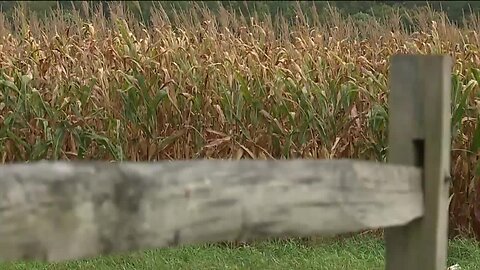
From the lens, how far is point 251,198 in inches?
72.6

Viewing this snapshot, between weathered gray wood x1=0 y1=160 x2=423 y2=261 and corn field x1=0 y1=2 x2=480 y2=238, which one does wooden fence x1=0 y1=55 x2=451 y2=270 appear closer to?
weathered gray wood x1=0 y1=160 x2=423 y2=261

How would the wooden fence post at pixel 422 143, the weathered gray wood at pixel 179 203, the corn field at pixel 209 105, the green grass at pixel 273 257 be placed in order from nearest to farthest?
the weathered gray wood at pixel 179 203, the wooden fence post at pixel 422 143, the green grass at pixel 273 257, the corn field at pixel 209 105

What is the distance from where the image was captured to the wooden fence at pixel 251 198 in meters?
1.57

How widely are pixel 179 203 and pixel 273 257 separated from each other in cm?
315

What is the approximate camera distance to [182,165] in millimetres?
1753

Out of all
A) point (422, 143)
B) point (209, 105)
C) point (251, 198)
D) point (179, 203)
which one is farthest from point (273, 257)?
point (179, 203)

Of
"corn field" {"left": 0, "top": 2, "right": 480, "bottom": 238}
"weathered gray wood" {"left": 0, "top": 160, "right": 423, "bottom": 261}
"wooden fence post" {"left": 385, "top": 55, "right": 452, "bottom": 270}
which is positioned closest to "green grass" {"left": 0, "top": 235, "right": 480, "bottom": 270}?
"corn field" {"left": 0, "top": 2, "right": 480, "bottom": 238}

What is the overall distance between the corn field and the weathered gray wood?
3.33m

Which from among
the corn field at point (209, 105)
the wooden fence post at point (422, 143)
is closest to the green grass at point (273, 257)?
the corn field at point (209, 105)

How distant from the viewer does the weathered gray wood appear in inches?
61.2

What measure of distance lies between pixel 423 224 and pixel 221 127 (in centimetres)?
347

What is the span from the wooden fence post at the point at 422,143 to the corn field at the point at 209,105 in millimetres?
3010

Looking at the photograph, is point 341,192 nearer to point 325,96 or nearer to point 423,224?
point 423,224

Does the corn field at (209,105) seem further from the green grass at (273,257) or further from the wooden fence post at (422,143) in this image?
the wooden fence post at (422,143)
